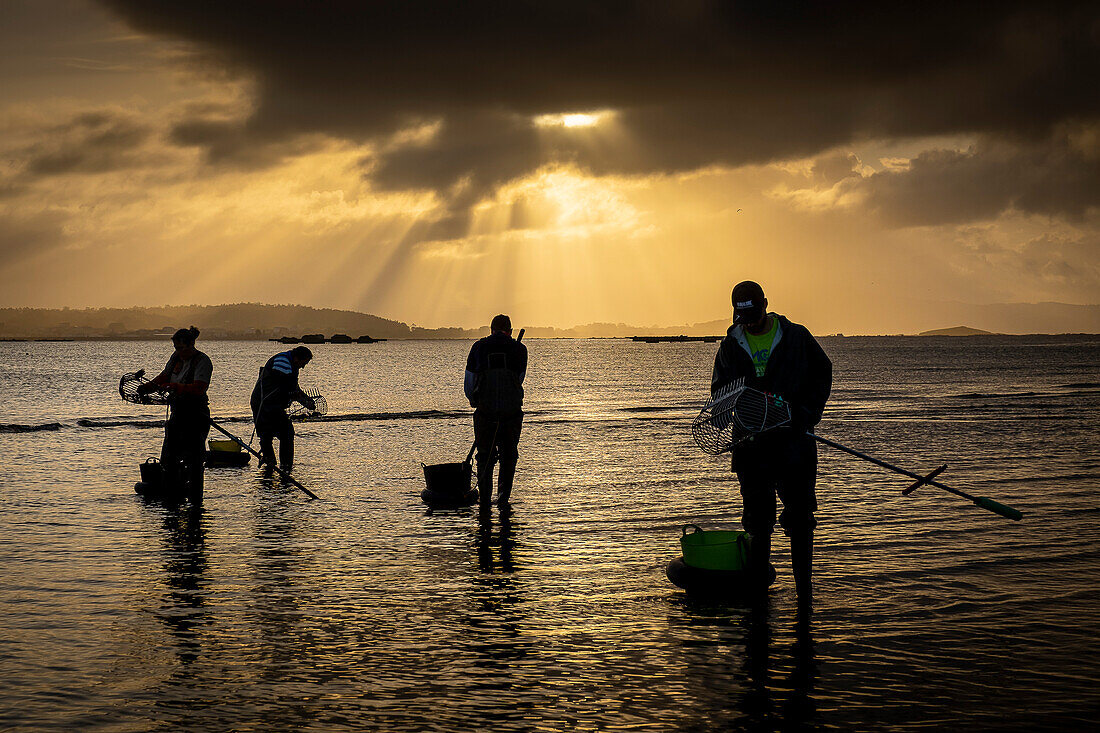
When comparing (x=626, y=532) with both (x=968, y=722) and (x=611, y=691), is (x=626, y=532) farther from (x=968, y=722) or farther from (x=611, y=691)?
(x=968, y=722)

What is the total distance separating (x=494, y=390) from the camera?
12156 millimetres

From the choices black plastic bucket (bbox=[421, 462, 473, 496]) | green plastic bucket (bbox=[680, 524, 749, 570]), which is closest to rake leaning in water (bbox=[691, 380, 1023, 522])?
green plastic bucket (bbox=[680, 524, 749, 570])

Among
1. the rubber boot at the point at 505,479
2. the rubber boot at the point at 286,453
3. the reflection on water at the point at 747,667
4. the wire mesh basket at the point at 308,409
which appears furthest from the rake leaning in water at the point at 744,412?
the rubber boot at the point at 286,453

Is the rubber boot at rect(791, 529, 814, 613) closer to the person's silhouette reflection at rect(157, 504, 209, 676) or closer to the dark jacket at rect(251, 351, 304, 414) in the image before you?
the person's silhouette reflection at rect(157, 504, 209, 676)

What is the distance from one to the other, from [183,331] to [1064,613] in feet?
30.6

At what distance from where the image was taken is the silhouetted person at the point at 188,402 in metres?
12.1

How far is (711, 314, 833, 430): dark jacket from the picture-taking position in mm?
7113

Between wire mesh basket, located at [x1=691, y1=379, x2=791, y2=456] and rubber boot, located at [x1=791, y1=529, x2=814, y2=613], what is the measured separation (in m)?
0.90

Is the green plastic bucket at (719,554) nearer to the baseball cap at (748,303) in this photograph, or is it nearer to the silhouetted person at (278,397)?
the baseball cap at (748,303)

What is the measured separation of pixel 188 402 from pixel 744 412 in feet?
25.1

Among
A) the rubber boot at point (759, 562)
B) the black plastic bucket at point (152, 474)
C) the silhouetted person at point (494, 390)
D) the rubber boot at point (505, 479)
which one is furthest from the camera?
A: the black plastic bucket at point (152, 474)

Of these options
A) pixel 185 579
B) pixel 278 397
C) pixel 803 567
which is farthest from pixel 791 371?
pixel 278 397

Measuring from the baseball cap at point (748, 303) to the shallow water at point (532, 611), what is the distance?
2.15m

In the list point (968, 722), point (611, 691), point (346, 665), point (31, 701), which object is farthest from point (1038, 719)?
point (31, 701)
